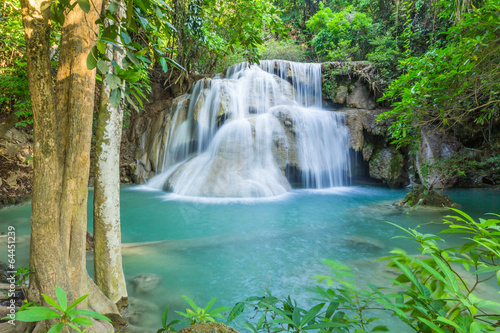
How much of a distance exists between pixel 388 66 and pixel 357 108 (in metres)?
2.35

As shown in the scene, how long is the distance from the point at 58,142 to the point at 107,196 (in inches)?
34.1

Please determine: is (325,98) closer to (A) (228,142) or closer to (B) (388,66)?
(B) (388,66)

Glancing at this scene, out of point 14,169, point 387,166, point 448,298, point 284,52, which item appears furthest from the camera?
point 284,52

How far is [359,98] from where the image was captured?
13.5m

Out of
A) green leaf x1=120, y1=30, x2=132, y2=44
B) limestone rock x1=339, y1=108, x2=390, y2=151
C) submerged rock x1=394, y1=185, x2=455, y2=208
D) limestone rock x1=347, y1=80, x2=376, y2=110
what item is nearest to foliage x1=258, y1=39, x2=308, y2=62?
limestone rock x1=347, y1=80, x2=376, y2=110

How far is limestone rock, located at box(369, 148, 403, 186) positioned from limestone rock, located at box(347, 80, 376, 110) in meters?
2.72

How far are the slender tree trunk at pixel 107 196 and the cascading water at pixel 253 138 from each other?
6481 mm

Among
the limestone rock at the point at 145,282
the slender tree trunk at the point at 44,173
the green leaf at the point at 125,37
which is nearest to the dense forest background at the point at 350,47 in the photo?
the green leaf at the point at 125,37

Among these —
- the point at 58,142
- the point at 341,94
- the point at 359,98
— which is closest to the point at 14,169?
the point at 58,142

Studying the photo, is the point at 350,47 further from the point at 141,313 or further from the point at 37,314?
the point at 37,314

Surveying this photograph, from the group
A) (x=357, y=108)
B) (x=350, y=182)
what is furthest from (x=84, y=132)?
(x=357, y=108)

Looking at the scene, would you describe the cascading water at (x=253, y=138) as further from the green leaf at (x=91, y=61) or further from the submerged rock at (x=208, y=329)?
the green leaf at (x=91, y=61)

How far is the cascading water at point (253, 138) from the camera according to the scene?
32.1ft

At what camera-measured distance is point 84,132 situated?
1745 millimetres
